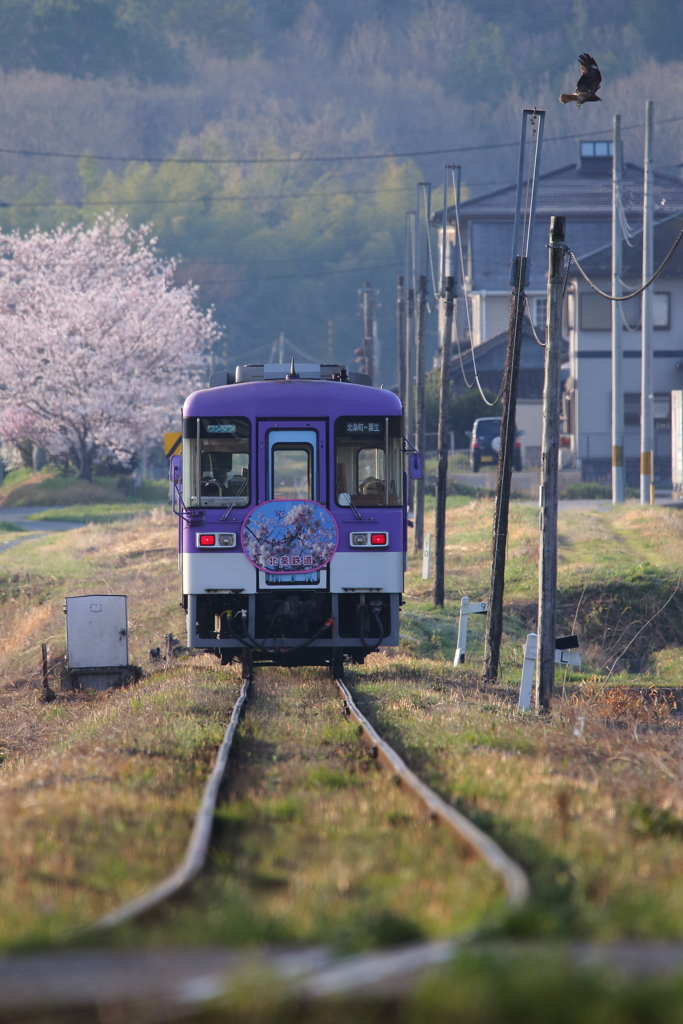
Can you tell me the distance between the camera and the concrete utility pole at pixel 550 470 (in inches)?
497

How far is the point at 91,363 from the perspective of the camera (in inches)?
1892

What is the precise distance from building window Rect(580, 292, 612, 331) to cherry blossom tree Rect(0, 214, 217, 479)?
18000mm

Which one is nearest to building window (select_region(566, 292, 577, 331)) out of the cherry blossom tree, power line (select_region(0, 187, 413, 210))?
the cherry blossom tree

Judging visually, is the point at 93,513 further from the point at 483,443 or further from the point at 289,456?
the point at 289,456

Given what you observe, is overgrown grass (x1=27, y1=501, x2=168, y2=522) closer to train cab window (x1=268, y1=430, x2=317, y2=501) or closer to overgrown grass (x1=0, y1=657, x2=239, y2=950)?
train cab window (x1=268, y1=430, x2=317, y2=501)

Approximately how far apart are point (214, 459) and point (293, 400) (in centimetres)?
109

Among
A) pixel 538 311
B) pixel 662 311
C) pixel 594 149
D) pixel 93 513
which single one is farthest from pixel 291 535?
pixel 594 149

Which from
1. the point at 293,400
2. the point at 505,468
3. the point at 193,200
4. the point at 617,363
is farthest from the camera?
the point at 193,200

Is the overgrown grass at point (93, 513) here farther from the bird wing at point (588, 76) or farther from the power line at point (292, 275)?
the power line at point (292, 275)

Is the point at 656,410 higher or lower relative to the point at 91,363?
lower

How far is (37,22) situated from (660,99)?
238ft

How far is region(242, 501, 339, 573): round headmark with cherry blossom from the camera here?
1225 centimetres

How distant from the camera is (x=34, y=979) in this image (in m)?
3.74

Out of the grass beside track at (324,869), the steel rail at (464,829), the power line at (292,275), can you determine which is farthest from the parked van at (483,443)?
the power line at (292,275)
